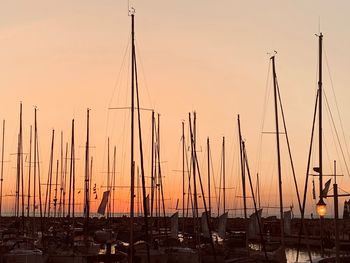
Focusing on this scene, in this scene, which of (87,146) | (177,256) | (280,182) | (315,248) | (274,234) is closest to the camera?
(280,182)

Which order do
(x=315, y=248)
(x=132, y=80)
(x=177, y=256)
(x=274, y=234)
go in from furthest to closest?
1. (x=274, y=234)
2. (x=315, y=248)
3. (x=177, y=256)
4. (x=132, y=80)

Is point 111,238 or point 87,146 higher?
point 87,146

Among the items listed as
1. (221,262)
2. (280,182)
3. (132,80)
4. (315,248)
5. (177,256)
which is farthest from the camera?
(315,248)

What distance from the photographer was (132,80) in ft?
89.3

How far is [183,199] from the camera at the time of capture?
2176 inches

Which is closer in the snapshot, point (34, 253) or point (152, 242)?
point (34, 253)

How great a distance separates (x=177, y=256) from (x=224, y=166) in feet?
65.8

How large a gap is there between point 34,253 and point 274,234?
4091 cm

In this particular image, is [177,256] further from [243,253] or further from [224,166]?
[224,166]

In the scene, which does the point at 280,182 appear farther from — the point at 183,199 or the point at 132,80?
the point at 183,199

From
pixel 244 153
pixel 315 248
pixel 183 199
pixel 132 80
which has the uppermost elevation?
pixel 132 80

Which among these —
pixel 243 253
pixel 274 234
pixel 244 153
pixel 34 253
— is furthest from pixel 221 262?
pixel 274 234

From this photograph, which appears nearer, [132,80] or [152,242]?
[132,80]

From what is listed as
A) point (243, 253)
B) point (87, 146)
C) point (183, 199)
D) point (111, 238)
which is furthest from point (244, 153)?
point (111, 238)
